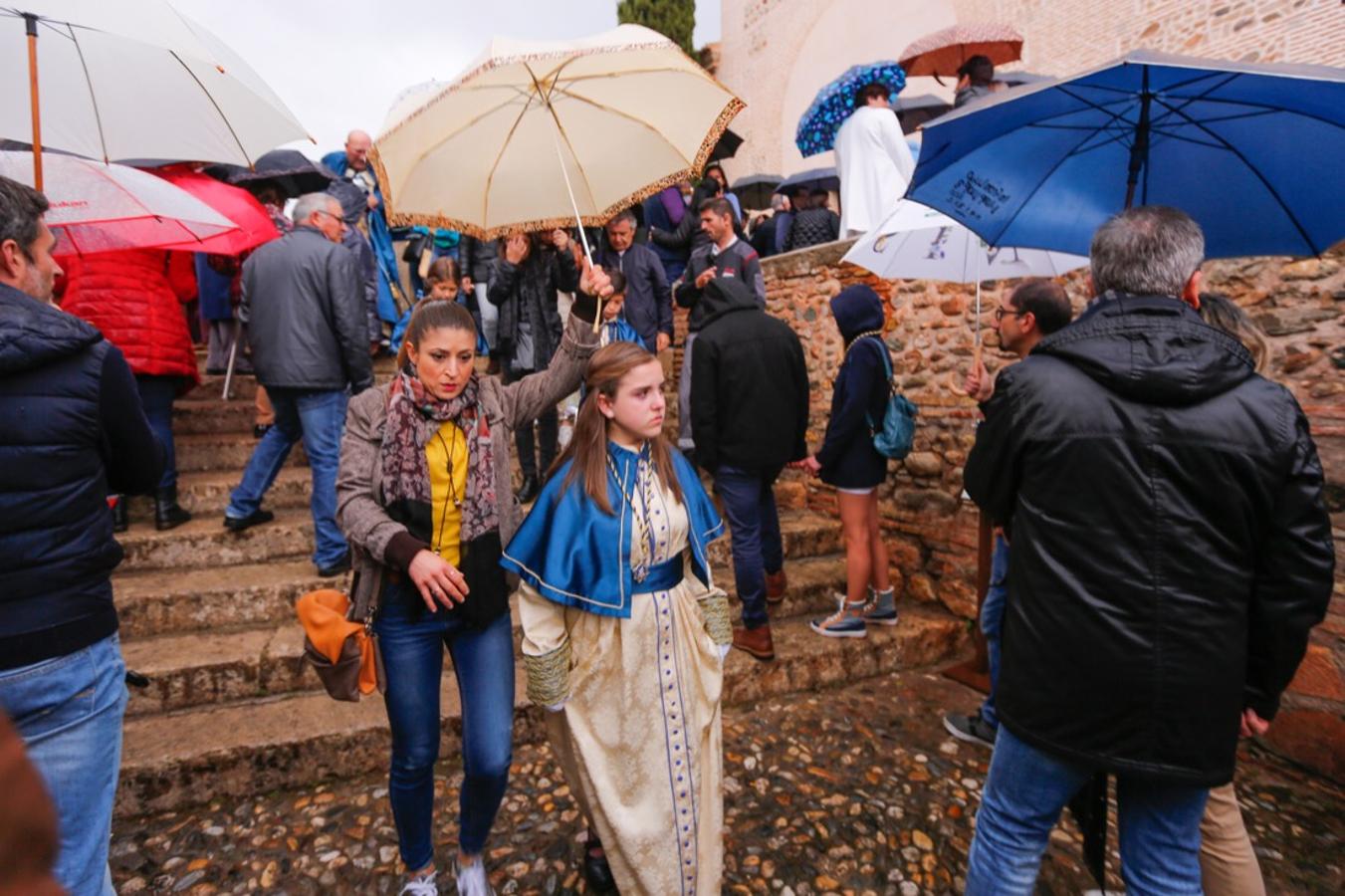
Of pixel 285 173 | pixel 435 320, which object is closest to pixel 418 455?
pixel 435 320

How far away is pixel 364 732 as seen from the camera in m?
3.13

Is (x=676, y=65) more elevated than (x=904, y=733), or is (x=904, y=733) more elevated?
(x=676, y=65)

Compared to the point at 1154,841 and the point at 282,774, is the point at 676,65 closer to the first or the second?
the point at 1154,841

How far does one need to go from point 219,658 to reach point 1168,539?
3.93m

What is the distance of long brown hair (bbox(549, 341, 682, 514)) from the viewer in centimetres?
213

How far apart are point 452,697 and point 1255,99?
396 cm

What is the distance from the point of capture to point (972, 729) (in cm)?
345

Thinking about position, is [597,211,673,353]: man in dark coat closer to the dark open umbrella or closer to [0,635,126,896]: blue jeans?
the dark open umbrella

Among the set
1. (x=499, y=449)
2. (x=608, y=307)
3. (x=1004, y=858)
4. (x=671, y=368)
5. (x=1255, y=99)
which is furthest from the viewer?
(x=671, y=368)

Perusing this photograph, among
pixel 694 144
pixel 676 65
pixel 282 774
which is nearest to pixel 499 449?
pixel 694 144

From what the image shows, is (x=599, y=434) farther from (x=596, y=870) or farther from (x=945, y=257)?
(x=945, y=257)

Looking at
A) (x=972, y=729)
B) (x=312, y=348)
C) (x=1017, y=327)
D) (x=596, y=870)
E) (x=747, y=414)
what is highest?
(x=312, y=348)

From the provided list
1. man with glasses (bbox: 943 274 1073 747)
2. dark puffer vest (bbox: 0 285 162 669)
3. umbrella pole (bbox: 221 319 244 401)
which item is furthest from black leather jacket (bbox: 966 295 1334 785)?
umbrella pole (bbox: 221 319 244 401)

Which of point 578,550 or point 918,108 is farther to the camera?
point 918,108
